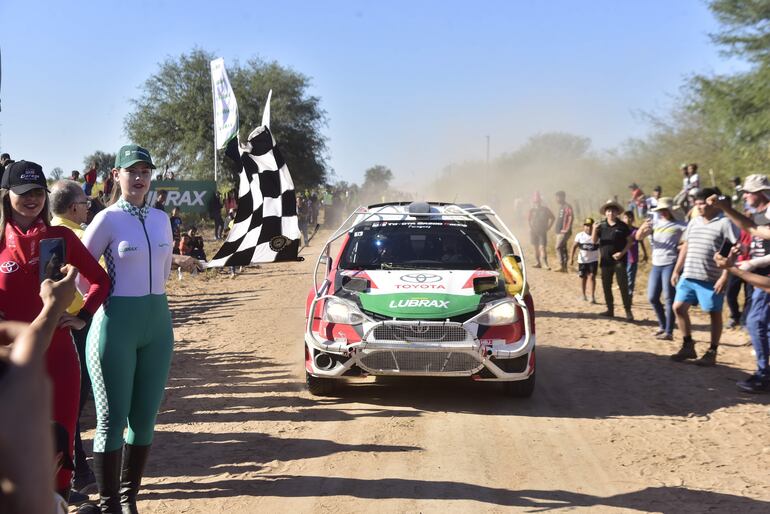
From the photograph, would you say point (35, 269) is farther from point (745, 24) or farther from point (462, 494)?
point (745, 24)

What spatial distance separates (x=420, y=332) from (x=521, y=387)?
1211 mm

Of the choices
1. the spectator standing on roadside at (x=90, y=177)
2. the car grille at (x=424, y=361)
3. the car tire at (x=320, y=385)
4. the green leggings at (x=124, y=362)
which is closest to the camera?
the green leggings at (x=124, y=362)

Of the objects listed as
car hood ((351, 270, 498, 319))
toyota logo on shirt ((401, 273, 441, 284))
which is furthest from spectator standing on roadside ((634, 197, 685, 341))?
toyota logo on shirt ((401, 273, 441, 284))

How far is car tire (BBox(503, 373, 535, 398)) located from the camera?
7270mm

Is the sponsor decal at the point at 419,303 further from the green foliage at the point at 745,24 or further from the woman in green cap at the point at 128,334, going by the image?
the green foliage at the point at 745,24

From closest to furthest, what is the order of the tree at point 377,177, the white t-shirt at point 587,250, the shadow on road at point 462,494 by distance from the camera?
the shadow on road at point 462,494
the white t-shirt at point 587,250
the tree at point 377,177

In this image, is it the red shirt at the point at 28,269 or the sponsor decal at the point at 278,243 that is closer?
the red shirt at the point at 28,269

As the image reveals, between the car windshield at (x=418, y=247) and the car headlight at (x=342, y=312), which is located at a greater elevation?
the car windshield at (x=418, y=247)

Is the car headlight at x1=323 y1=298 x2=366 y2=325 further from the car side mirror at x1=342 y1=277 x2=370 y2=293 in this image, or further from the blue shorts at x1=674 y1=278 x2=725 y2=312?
the blue shorts at x1=674 y1=278 x2=725 y2=312

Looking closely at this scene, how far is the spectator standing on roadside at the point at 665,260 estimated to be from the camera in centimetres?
1066

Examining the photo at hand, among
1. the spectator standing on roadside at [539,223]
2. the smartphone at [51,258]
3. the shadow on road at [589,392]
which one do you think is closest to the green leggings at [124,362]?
the smartphone at [51,258]

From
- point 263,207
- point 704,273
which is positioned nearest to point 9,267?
point 263,207

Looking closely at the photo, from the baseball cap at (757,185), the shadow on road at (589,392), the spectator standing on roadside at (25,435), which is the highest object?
the baseball cap at (757,185)

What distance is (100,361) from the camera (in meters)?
4.10
